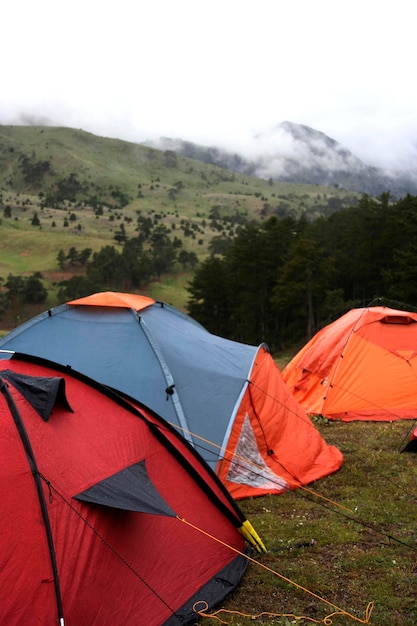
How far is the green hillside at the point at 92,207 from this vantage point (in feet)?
310

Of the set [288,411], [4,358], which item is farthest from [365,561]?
[4,358]

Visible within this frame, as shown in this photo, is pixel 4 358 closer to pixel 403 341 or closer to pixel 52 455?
pixel 52 455

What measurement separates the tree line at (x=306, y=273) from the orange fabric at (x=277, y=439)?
2507cm

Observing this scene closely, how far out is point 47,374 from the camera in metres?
6.30

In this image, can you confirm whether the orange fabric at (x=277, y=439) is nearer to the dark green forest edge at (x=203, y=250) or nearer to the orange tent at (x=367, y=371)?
the orange tent at (x=367, y=371)

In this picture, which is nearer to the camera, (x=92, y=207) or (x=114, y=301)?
(x=114, y=301)

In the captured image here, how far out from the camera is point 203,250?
99562 mm

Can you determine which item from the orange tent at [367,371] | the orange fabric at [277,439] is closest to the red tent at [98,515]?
the orange fabric at [277,439]

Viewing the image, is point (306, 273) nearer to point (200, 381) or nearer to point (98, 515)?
point (200, 381)

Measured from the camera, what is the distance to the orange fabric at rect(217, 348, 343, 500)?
8.29 meters

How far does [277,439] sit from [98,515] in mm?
4574

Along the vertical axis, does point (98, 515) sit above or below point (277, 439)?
above

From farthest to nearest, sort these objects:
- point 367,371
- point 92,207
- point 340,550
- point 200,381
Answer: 1. point 92,207
2. point 367,371
3. point 200,381
4. point 340,550

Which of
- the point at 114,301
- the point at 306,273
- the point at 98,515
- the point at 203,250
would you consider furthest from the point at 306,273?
the point at 203,250
